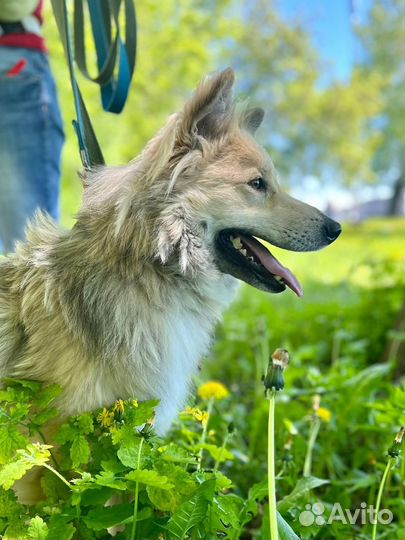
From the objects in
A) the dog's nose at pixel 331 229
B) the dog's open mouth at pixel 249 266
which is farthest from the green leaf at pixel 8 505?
the dog's nose at pixel 331 229

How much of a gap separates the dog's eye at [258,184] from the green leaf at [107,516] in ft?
3.54

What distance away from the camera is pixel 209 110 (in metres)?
1.85

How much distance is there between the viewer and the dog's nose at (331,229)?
1945 mm

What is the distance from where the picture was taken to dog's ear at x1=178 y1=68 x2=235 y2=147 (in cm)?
178

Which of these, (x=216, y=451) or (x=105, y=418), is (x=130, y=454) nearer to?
(x=105, y=418)

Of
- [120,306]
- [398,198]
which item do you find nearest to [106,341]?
[120,306]

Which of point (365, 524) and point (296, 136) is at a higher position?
point (296, 136)

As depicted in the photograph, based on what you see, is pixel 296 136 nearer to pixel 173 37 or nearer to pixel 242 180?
pixel 173 37

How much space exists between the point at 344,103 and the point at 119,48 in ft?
69.3

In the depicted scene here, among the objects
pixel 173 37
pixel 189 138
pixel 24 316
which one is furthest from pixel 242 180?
pixel 173 37

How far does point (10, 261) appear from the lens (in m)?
1.92

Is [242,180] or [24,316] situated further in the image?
[242,180]

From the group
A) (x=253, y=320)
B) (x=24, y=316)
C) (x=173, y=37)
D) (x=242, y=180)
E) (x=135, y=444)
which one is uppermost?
(x=173, y=37)

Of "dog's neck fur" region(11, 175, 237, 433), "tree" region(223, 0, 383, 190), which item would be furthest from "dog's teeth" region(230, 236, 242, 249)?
"tree" region(223, 0, 383, 190)
